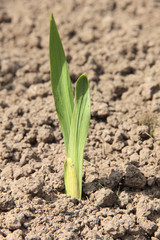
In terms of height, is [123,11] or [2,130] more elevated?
[123,11]

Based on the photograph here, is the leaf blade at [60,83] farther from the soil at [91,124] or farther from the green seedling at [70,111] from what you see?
the soil at [91,124]

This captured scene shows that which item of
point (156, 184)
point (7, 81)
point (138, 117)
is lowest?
point (156, 184)

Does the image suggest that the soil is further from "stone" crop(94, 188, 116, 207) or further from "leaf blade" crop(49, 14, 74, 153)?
"leaf blade" crop(49, 14, 74, 153)

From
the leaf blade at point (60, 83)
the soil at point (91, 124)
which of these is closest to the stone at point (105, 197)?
the soil at point (91, 124)

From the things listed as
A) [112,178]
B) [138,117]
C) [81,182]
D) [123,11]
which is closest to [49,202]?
[81,182]

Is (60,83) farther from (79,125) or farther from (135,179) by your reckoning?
(135,179)

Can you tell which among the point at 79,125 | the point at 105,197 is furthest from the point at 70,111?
the point at 105,197

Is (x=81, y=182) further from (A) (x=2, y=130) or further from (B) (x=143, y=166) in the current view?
(A) (x=2, y=130)
